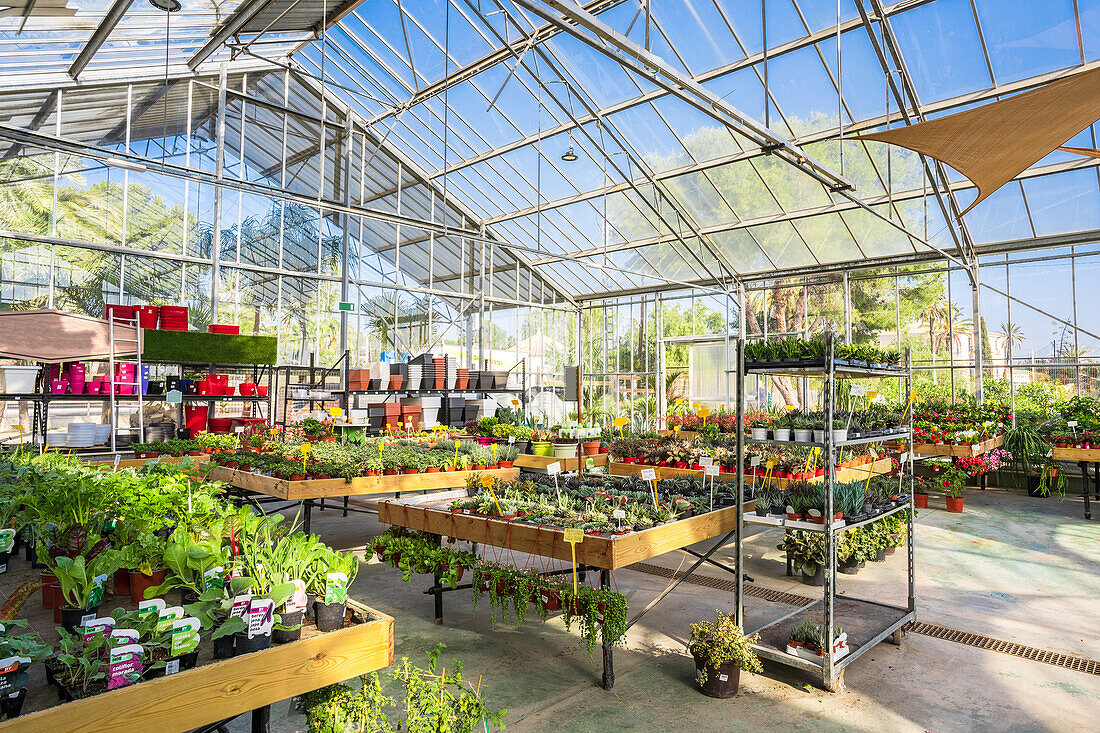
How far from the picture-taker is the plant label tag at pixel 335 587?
83.0 inches

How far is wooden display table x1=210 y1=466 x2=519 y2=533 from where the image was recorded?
4898mm

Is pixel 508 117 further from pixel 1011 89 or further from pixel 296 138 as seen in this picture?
pixel 1011 89

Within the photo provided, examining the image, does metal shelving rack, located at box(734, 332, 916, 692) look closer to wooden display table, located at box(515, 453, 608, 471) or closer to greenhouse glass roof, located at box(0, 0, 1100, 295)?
wooden display table, located at box(515, 453, 608, 471)

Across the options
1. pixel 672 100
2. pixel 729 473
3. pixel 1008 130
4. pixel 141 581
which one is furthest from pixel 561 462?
pixel 672 100

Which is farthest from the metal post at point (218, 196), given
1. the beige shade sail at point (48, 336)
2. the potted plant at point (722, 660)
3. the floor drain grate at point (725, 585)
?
the potted plant at point (722, 660)

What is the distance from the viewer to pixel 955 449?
27.9 ft

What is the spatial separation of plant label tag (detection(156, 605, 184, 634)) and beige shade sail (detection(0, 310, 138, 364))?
342 centimetres

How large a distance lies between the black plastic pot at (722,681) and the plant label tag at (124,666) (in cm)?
235

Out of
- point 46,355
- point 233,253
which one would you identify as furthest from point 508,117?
point 46,355

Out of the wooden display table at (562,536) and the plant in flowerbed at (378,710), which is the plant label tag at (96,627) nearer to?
the plant in flowerbed at (378,710)

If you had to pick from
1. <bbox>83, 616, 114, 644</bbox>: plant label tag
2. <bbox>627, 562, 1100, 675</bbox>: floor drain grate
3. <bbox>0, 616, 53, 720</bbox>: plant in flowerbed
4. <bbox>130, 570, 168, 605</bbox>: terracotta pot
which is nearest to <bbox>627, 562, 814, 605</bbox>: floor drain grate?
<bbox>627, 562, 1100, 675</bbox>: floor drain grate

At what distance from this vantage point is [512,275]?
15.4 metres

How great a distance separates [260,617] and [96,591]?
1.73 ft

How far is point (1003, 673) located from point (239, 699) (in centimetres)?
350
